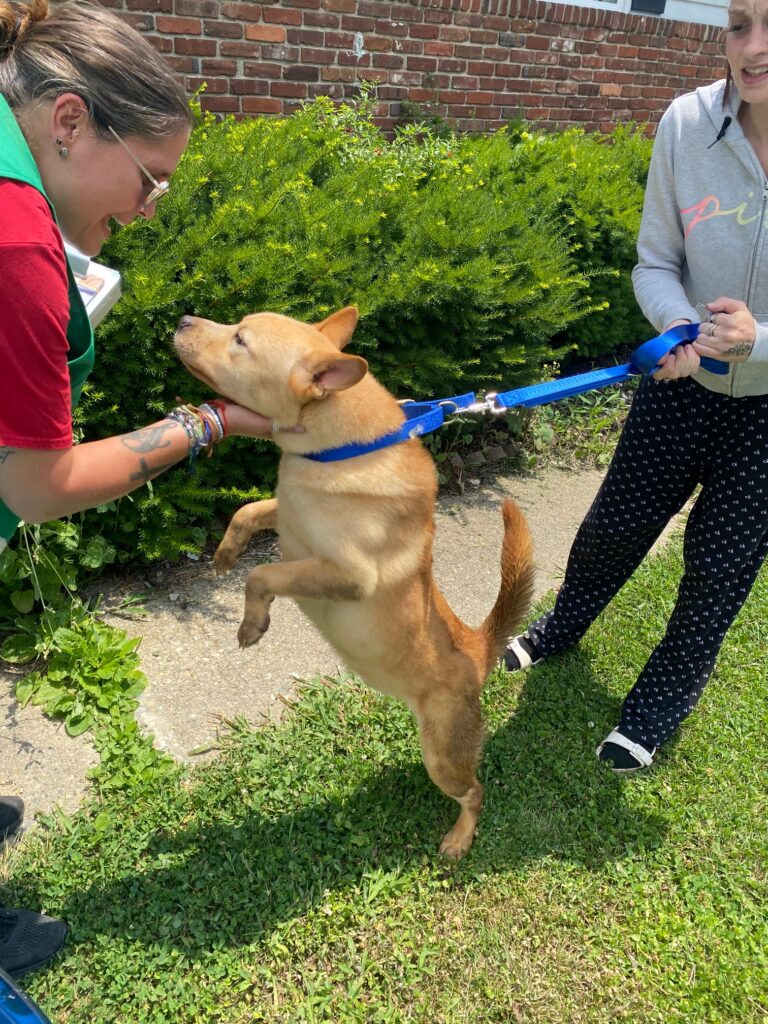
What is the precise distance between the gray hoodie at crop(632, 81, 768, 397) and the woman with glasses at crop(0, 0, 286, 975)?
1.63m

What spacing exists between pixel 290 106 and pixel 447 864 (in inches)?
216

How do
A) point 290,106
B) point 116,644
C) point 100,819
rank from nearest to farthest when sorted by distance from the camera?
point 100,819 → point 116,644 → point 290,106

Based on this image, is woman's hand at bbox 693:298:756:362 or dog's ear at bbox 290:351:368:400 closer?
dog's ear at bbox 290:351:368:400

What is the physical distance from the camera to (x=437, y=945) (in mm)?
2521

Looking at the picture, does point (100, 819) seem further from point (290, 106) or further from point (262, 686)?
point (290, 106)

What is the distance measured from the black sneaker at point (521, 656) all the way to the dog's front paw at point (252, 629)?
169cm

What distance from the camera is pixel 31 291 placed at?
1.60 m

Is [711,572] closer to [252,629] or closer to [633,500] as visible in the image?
[633,500]

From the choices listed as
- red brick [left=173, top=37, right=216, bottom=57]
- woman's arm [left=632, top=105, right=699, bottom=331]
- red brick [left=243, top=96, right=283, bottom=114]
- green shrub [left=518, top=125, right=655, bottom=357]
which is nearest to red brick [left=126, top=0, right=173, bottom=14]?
red brick [left=173, top=37, right=216, bottom=57]

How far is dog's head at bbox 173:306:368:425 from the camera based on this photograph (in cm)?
223

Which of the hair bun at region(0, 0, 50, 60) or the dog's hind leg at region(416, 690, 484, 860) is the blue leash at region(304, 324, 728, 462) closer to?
the dog's hind leg at region(416, 690, 484, 860)

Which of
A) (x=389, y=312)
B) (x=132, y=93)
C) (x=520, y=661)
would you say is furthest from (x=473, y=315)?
(x=132, y=93)

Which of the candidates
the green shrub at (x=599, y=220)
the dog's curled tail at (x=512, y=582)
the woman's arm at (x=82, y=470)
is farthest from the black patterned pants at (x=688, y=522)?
the green shrub at (x=599, y=220)

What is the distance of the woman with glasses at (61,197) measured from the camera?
5.32ft
